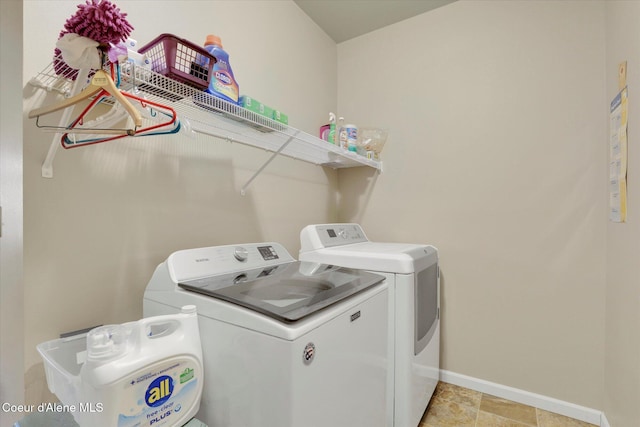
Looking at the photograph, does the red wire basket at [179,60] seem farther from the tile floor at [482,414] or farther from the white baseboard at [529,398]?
the white baseboard at [529,398]

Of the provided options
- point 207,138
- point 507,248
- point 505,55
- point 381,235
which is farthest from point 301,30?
point 507,248

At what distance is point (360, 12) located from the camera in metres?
2.33

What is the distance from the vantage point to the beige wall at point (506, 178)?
5.98ft

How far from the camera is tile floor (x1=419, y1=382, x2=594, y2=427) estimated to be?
1.79m

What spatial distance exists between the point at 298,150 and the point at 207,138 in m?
0.59

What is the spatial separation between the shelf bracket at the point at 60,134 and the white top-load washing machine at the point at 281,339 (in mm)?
493

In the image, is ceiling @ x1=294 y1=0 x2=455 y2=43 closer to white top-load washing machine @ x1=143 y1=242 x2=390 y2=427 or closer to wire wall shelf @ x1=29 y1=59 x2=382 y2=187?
wire wall shelf @ x1=29 y1=59 x2=382 y2=187

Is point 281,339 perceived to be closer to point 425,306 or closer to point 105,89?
point 105,89

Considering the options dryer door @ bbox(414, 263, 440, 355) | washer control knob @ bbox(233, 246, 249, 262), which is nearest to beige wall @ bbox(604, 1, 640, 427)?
dryer door @ bbox(414, 263, 440, 355)

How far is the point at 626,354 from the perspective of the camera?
4.59ft

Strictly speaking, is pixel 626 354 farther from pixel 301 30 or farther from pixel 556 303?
pixel 301 30

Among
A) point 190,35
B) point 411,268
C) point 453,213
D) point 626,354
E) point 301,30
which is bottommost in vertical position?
point 626,354

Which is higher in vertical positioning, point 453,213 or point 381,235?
point 453,213

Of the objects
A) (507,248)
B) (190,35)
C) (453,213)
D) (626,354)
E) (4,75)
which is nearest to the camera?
(4,75)
